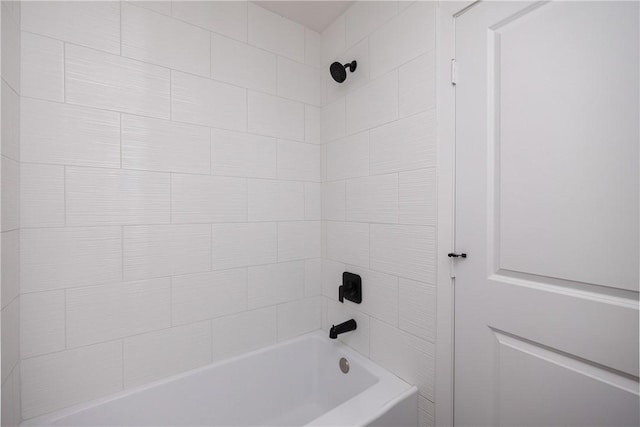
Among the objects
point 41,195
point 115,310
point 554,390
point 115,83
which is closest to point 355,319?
point 554,390

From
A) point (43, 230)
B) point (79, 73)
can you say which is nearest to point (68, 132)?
point (79, 73)

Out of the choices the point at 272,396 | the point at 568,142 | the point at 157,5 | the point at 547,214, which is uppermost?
the point at 157,5

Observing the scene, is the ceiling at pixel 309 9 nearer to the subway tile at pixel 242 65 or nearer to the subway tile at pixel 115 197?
the subway tile at pixel 242 65

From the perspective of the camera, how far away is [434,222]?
119cm

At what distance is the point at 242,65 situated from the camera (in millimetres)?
1547

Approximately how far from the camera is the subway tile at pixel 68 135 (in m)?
1.08

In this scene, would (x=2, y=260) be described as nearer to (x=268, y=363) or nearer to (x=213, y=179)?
(x=213, y=179)

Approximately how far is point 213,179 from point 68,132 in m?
0.57

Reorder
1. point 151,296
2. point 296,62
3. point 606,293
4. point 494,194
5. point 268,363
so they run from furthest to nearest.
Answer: point 296,62 < point 268,363 < point 151,296 < point 494,194 < point 606,293

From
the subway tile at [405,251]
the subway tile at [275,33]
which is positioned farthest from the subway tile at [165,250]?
the subway tile at [275,33]

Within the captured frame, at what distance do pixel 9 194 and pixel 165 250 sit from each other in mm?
543

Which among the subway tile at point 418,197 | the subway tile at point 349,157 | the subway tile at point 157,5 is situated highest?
the subway tile at point 157,5

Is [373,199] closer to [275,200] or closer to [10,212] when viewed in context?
[275,200]

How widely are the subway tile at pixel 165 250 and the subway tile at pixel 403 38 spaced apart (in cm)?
117
